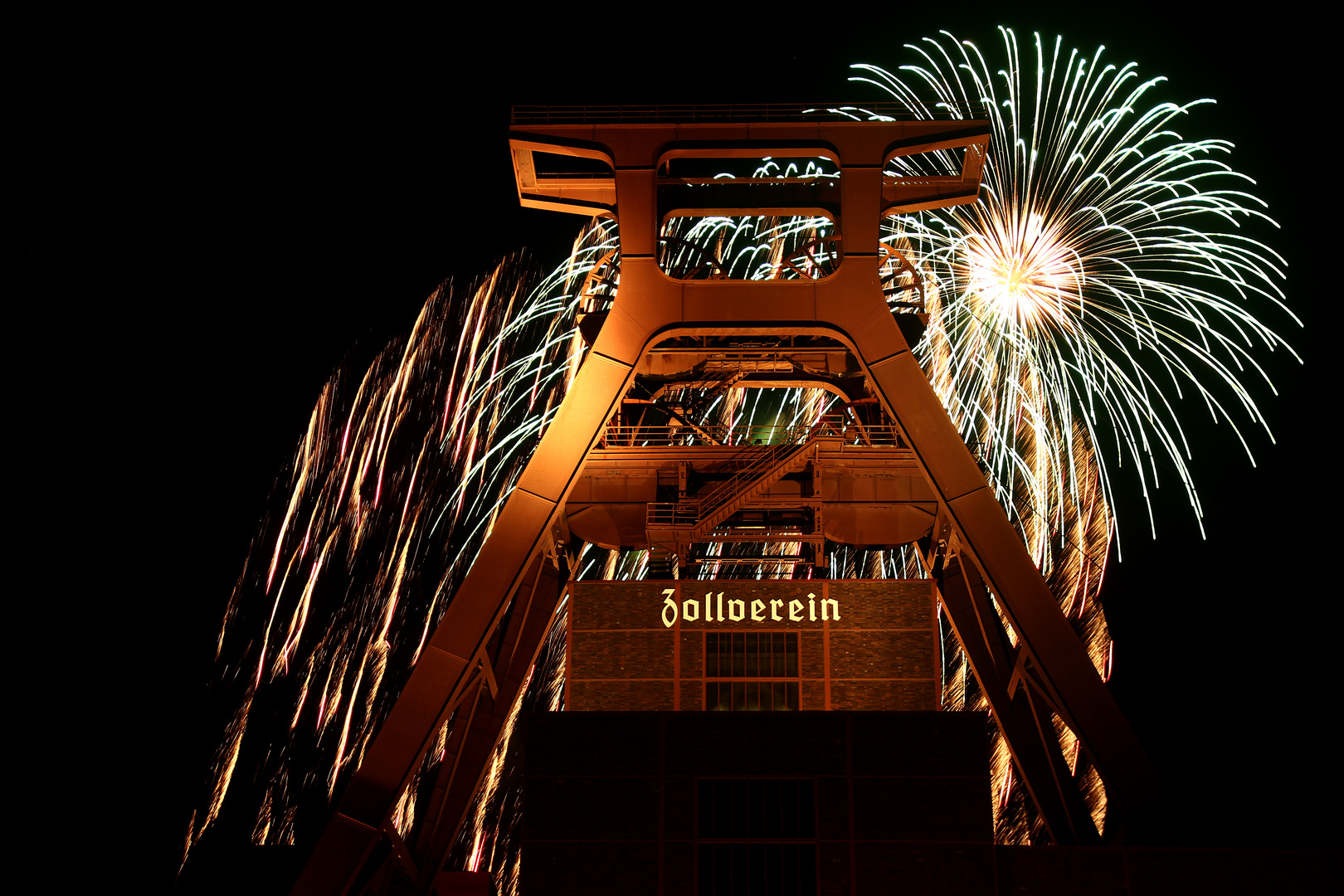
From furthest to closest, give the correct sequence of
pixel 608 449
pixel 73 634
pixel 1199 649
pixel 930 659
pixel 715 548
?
pixel 1199 649
pixel 73 634
pixel 715 548
pixel 608 449
pixel 930 659

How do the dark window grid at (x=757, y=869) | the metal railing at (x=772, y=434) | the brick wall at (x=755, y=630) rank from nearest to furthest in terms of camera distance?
the dark window grid at (x=757, y=869)
the brick wall at (x=755, y=630)
the metal railing at (x=772, y=434)

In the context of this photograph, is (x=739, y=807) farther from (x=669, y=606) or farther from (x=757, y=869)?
(x=669, y=606)

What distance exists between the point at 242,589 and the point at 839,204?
33.7 metres

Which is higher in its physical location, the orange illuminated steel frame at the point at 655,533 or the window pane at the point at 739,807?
the orange illuminated steel frame at the point at 655,533

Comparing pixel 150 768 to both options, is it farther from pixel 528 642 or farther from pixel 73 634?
pixel 528 642

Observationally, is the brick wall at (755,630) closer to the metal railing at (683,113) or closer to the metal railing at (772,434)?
the metal railing at (772,434)

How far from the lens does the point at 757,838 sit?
23.7 metres

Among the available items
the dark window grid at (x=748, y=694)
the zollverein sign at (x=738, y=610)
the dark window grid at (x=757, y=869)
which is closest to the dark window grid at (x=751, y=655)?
the dark window grid at (x=748, y=694)

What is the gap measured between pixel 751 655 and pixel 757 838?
20.9 feet

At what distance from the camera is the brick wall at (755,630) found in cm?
2902

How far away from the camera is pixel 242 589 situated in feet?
173

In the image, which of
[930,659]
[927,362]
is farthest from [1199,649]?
[930,659]

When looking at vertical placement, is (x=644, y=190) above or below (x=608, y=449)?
above

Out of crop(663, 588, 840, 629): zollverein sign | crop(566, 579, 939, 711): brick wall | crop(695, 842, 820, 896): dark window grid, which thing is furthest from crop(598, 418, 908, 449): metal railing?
crop(695, 842, 820, 896): dark window grid
